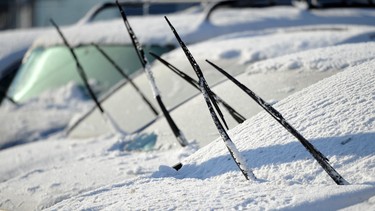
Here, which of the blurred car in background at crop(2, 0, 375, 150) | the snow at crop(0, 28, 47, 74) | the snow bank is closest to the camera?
the snow bank

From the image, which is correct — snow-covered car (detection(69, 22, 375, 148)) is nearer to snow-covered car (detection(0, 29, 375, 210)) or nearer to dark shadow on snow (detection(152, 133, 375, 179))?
snow-covered car (detection(0, 29, 375, 210))

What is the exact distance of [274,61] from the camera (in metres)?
4.02

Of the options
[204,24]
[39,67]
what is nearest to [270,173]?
[204,24]

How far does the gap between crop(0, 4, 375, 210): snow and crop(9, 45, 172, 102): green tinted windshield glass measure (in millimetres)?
1935

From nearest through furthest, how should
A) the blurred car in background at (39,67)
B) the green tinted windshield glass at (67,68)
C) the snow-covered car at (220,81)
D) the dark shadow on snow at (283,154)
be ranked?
1. the dark shadow on snow at (283,154)
2. the snow-covered car at (220,81)
3. the green tinted windshield glass at (67,68)
4. the blurred car in background at (39,67)

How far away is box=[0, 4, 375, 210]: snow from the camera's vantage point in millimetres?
2178

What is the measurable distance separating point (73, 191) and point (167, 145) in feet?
2.59

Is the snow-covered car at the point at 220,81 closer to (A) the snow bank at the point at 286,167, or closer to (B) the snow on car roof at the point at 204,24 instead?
(A) the snow bank at the point at 286,167

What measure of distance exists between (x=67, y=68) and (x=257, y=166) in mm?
4385

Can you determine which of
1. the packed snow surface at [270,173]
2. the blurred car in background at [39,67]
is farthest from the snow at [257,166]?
the blurred car in background at [39,67]

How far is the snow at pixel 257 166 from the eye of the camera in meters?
2.18

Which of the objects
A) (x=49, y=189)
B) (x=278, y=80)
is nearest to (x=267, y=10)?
(x=278, y=80)

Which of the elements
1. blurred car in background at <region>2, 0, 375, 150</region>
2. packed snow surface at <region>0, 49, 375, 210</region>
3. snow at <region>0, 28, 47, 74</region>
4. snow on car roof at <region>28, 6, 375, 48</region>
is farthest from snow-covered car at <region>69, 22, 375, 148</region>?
snow at <region>0, 28, 47, 74</region>

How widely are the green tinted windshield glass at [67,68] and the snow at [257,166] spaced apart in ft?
6.35
